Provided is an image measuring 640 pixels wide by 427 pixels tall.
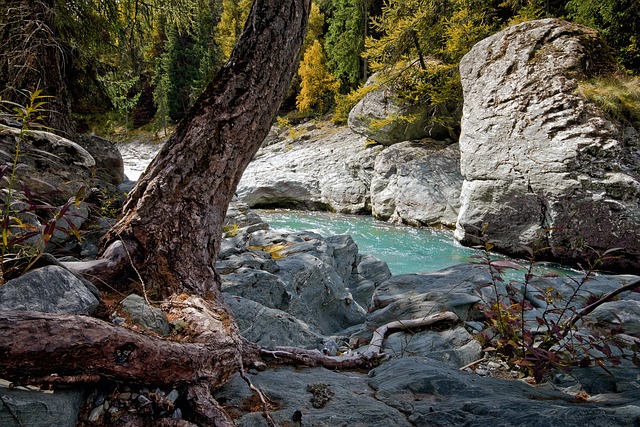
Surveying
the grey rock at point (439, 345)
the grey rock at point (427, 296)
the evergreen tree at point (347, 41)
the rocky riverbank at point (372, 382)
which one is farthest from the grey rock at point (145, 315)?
the evergreen tree at point (347, 41)

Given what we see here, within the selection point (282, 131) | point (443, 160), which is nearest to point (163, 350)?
point (443, 160)

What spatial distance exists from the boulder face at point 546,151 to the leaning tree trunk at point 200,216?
727 cm

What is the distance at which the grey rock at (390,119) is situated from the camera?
55.0 ft

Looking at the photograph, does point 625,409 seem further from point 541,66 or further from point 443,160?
point 443,160

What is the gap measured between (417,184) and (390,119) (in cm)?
366

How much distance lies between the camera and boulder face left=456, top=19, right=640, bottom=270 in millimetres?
8750

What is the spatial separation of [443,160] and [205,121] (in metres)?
13.7

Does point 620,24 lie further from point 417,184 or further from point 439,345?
point 439,345

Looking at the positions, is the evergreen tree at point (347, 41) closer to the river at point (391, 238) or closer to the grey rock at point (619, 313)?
the river at point (391, 238)

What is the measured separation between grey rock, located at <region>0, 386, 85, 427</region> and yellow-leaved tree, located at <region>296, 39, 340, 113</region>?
93.7 feet

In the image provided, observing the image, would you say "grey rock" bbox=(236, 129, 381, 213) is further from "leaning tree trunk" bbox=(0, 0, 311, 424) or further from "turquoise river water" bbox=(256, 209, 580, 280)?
"leaning tree trunk" bbox=(0, 0, 311, 424)

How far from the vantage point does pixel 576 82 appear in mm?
9656

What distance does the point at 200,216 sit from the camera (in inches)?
97.7

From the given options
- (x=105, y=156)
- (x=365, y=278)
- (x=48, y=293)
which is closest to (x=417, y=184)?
(x=365, y=278)
